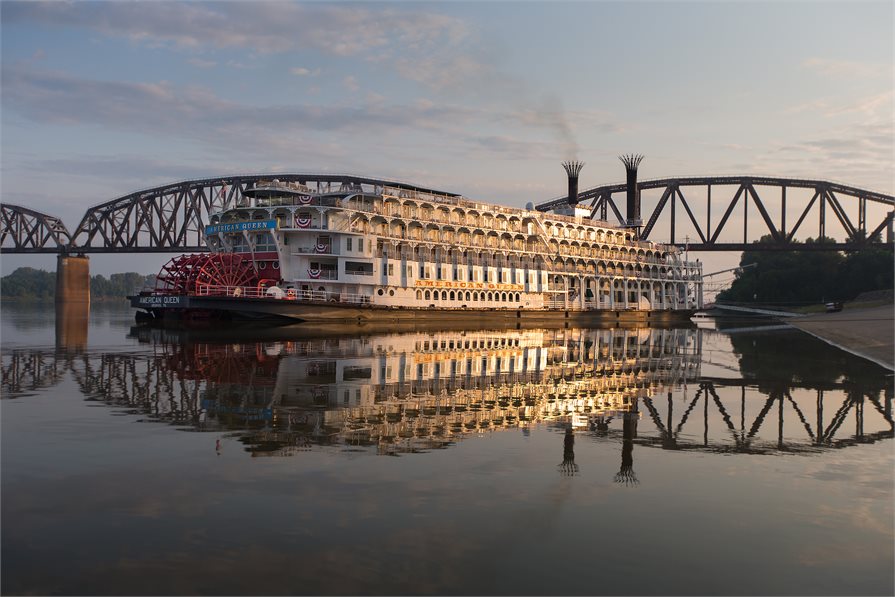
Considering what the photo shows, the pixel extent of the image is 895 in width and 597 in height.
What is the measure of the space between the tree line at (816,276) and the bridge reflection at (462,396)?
11373cm

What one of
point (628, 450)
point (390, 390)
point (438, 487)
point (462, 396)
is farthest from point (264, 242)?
point (438, 487)

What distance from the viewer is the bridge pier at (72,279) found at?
161363 millimetres

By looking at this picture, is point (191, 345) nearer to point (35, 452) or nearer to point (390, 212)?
point (35, 452)

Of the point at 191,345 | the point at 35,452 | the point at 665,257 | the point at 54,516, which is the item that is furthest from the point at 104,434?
the point at 665,257

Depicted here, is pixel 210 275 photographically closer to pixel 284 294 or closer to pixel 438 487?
pixel 284 294

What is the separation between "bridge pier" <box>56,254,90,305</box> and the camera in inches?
6353

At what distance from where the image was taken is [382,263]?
6275cm

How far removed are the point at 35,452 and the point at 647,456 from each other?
34.7ft

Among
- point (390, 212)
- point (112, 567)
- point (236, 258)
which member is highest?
point (390, 212)

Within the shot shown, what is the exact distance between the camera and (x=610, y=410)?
1853cm

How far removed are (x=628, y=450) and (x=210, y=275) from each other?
164ft

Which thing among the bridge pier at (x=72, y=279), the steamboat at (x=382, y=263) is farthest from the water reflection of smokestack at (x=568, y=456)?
the bridge pier at (x=72, y=279)

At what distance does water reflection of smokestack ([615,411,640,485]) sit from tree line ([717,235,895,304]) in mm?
129554

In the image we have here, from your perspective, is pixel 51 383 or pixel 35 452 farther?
pixel 51 383
